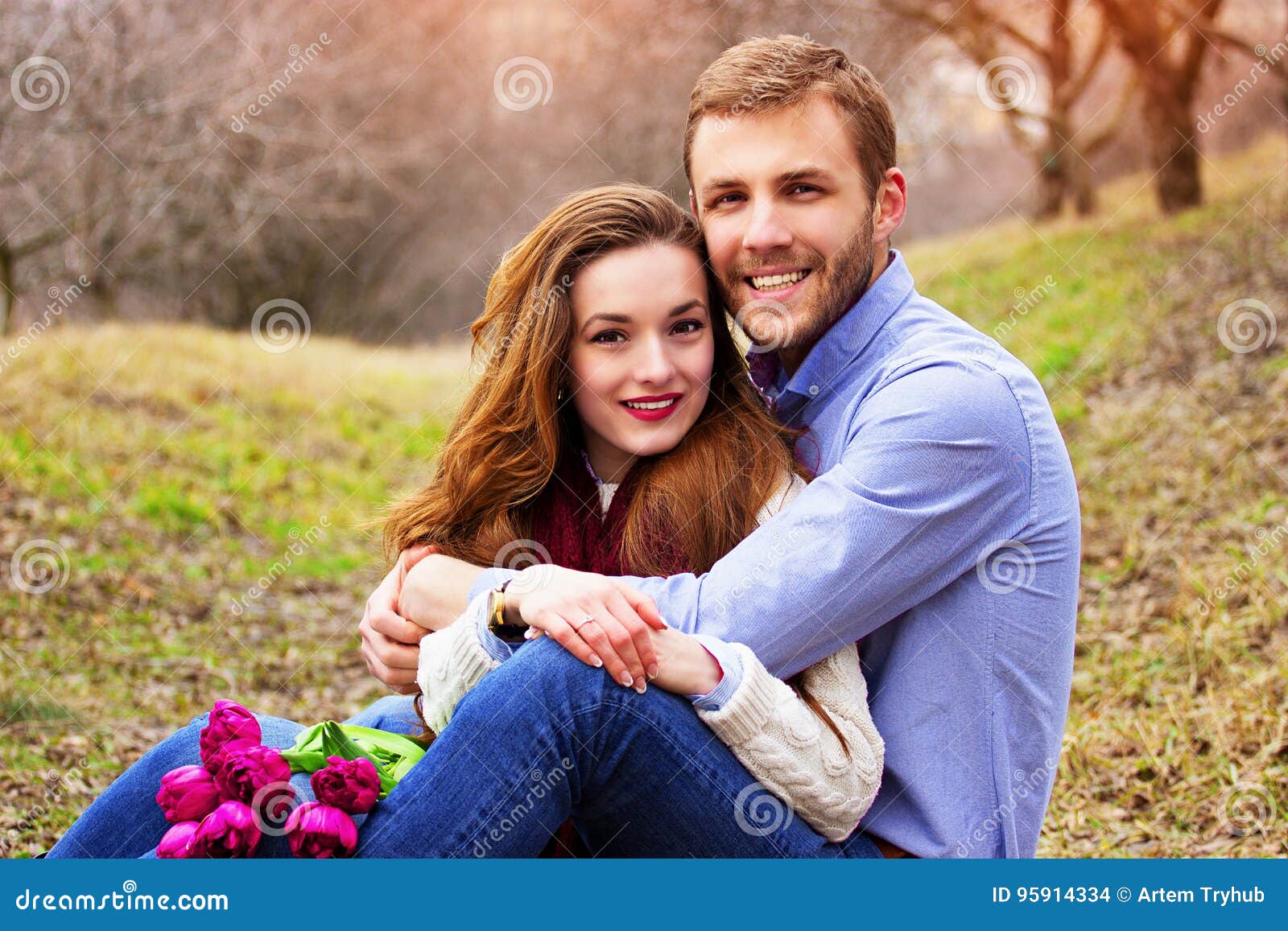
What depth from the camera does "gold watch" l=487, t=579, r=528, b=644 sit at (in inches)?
93.5

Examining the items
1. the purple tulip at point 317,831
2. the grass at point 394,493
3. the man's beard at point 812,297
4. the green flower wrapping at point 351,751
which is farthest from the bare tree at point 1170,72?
the purple tulip at point 317,831

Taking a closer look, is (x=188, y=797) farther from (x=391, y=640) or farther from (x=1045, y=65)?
(x=1045, y=65)

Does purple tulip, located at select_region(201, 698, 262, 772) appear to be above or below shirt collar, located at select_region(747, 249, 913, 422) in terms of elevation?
→ below

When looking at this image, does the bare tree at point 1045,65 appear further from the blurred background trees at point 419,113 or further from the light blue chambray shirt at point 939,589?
the light blue chambray shirt at point 939,589

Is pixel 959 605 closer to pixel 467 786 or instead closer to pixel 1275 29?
pixel 467 786

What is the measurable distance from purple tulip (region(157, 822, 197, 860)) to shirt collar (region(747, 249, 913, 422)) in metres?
1.61

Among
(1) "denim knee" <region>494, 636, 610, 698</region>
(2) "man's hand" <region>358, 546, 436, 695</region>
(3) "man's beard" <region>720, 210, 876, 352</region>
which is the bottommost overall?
(2) "man's hand" <region>358, 546, 436, 695</region>

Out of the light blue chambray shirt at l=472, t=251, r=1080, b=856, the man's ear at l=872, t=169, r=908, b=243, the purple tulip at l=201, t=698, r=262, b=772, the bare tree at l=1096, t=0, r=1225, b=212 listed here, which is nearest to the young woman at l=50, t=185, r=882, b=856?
the light blue chambray shirt at l=472, t=251, r=1080, b=856

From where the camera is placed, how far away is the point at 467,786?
7.03 feet

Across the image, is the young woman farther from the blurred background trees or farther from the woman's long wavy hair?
the blurred background trees

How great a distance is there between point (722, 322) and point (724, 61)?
63 centimetres

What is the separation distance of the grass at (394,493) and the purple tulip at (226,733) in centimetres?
128

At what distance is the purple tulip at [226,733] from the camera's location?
2.27 meters
